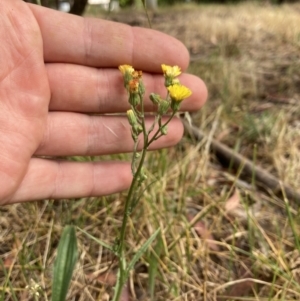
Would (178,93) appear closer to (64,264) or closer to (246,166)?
(64,264)

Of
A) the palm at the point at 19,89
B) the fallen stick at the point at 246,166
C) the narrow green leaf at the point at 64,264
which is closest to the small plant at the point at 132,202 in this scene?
the narrow green leaf at the point at 64,264

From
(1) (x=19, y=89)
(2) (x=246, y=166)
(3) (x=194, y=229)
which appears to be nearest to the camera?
(1) (x=19, y=89)

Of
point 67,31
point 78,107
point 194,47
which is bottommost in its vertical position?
point 194,47

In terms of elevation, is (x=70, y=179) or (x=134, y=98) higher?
(x=134, y=98)

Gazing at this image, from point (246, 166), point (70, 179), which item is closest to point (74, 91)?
point (70, 179)

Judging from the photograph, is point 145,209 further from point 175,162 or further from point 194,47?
point 194,47

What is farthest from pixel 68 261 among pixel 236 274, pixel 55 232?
pixel 236 274

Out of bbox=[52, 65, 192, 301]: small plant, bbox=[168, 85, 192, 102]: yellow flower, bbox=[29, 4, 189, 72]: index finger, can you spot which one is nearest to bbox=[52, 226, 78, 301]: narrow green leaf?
bbox=[52, 65, 192, 301]: small plant

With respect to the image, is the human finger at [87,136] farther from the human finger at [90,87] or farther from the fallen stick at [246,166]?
the fallen stick at [246,166]
